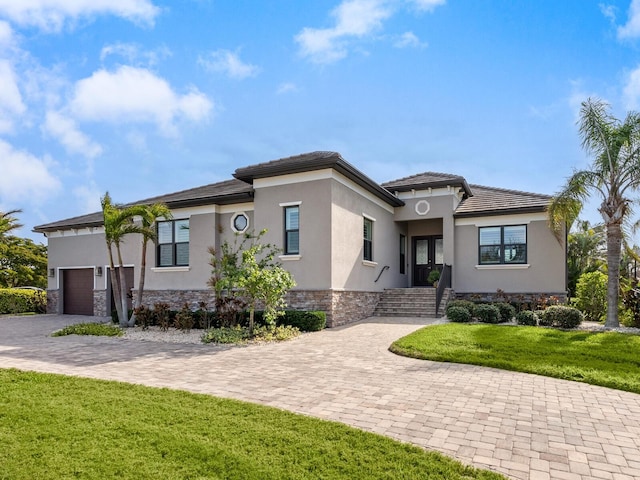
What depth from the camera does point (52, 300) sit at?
68.5ft

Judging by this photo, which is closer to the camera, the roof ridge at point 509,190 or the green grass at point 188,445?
the green grass at point 188,445

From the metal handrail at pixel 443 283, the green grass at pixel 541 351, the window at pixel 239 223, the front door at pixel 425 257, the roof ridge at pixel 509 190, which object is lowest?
the green grass at pixel 541 351

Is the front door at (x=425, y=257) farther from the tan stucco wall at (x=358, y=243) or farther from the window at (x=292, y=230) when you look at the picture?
the window at (x=292, y=230)

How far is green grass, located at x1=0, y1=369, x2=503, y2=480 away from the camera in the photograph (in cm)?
340

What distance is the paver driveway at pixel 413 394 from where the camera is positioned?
12.7ft

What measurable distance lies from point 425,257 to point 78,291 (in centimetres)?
1693

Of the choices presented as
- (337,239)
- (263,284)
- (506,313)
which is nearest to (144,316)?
(263,284)

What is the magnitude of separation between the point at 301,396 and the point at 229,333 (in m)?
5.81

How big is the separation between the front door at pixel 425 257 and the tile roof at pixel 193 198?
8.41m

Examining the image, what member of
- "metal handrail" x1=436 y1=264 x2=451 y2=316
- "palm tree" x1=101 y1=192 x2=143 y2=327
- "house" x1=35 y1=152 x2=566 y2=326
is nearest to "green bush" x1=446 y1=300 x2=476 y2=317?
"metal handrail" x1=436 y1=264 x2=451 y2=316

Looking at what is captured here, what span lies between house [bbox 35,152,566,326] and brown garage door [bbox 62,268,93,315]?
52 millimetres

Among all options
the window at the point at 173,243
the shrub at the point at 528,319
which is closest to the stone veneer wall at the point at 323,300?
the window at the point at 173,243

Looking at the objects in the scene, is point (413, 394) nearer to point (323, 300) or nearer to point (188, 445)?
point (188, 445)

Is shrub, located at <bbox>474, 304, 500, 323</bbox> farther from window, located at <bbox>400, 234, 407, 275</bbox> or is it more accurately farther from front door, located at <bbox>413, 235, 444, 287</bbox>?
window, located at <bbox>400, 234, 407, 275</bbox>
